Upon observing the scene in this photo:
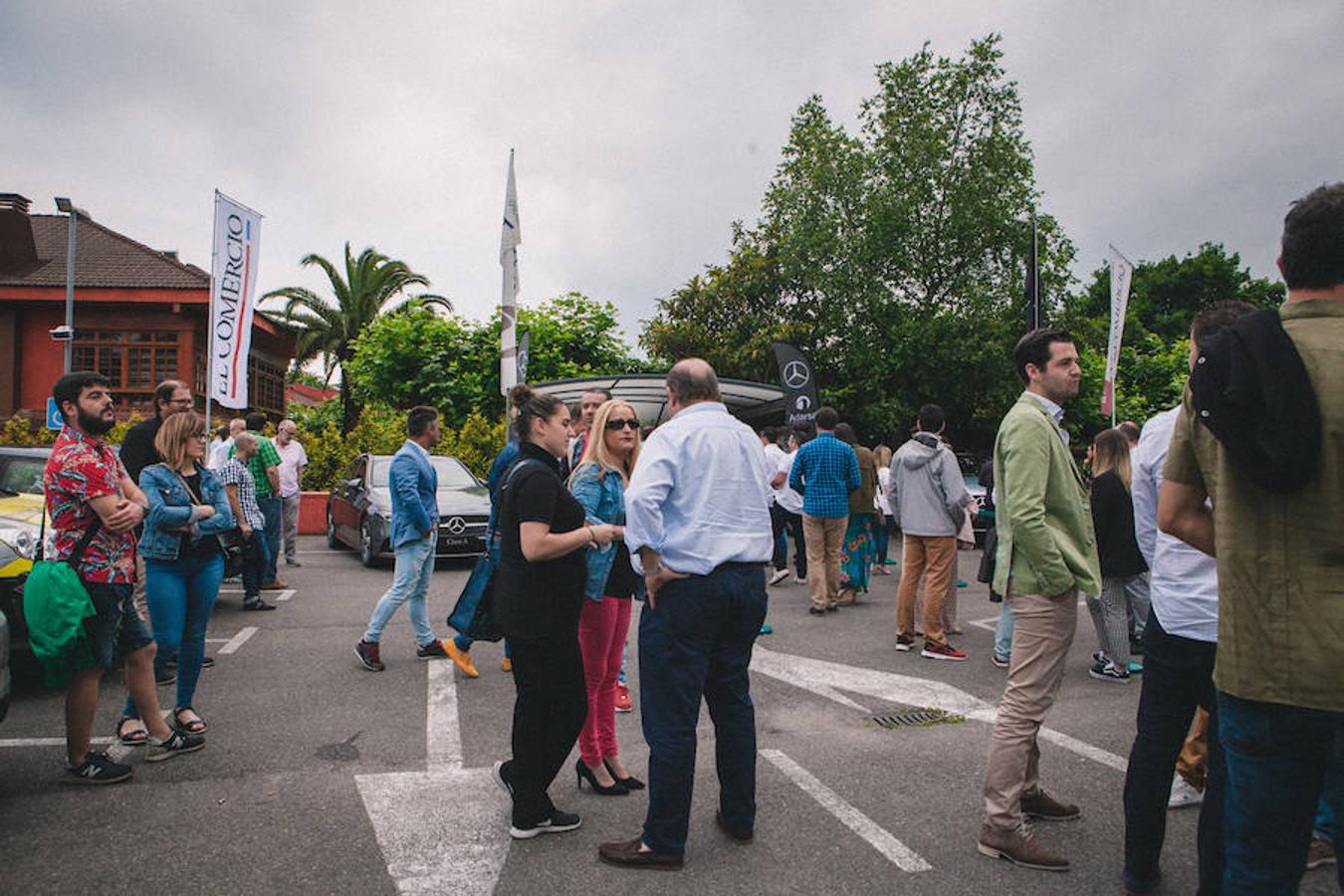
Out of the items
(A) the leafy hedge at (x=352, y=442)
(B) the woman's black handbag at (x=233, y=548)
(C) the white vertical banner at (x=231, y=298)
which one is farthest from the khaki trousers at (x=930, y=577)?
(A) the leafy hedge at (x=352, y=442)

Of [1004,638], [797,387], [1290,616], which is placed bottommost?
[1004,638]

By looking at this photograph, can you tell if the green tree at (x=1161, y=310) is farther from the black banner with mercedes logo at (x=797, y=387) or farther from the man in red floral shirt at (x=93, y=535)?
the man in red floral shirt at (x=93, y=535)

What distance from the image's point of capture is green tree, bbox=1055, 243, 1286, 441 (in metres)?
28.2

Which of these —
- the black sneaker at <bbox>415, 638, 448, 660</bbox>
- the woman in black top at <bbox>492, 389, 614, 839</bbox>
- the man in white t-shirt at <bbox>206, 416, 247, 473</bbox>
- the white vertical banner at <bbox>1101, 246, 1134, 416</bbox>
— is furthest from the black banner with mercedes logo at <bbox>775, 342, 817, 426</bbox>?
the woman in black top at <bbox>492, 389, 614, 839</bbox>

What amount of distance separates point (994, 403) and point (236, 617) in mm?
21587

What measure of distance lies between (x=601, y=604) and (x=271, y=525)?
7400 mm

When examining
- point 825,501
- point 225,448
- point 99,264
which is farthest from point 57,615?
point 99,264

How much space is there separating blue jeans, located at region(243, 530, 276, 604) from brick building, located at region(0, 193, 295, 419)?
18670 millimetres

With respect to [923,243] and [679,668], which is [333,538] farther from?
[923,243]

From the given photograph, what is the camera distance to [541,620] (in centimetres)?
347

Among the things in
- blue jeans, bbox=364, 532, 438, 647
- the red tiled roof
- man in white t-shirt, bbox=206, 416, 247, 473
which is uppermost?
the red tiled roof

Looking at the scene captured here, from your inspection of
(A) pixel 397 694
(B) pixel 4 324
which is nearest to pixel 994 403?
(A) pixel 397 694

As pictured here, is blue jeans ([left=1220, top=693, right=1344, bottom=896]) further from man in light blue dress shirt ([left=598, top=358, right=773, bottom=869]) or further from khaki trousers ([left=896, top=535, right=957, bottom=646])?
khaki trousers ([left=896, top=535, right=957, bottom=646])

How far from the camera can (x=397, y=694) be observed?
5.66 m
